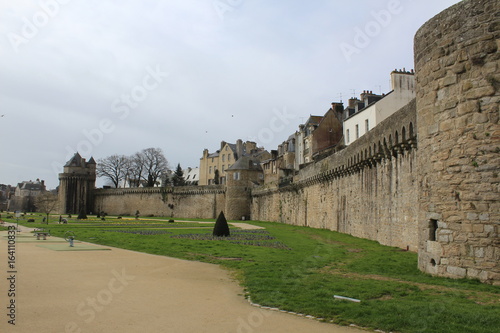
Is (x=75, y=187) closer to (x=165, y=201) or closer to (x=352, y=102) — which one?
(x=165, y=201)

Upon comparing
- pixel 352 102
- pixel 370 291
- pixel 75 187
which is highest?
pixel 352 102

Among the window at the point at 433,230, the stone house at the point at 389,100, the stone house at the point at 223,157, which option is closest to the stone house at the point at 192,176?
the stone house at the point at 223,157

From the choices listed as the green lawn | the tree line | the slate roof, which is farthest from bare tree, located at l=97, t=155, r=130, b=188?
the green lawn

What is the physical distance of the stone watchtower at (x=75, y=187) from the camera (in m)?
77.5

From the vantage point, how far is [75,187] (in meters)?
78.2

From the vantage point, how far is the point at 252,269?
1160cm

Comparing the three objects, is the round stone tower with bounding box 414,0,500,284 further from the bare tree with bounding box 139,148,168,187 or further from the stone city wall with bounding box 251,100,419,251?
the bare tree with bounding box 139,148,168,187

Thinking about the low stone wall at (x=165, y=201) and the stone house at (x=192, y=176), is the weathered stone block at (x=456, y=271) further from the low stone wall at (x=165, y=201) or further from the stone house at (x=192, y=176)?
the stone house at (x=192, y=176)

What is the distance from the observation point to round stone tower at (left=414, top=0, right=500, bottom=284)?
8625 mm

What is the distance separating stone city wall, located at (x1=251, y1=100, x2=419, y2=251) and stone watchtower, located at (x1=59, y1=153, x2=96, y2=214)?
173 feet

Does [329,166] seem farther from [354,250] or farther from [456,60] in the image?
[456,60]

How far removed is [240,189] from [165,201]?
15873 millimetres

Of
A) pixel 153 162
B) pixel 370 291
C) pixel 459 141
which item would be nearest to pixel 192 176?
pixel 153 162

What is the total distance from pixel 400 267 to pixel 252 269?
3855 mm
